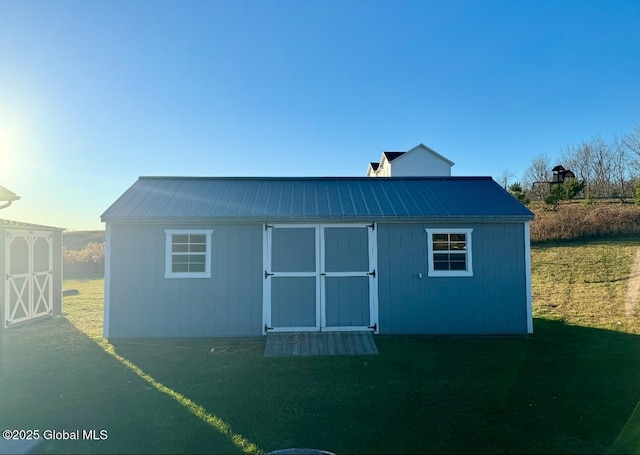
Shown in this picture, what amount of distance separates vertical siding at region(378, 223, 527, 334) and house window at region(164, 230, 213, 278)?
143 inches

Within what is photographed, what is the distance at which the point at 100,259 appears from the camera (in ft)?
64.2

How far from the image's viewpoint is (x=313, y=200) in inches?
326

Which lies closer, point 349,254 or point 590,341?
point 590,341

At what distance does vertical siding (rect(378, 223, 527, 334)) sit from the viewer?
7.49 metres

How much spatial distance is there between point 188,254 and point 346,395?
14.5ft

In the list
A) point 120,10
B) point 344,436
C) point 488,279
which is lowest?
point 344,436

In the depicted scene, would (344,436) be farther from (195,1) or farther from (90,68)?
(90,68)

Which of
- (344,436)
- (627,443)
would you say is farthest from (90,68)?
(627,443)

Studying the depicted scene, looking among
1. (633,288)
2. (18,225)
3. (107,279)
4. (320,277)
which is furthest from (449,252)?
(18,225)

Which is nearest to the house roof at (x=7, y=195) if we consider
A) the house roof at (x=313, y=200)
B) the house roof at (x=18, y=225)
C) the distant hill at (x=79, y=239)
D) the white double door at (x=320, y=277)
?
the house roof at (x=18, y=225)

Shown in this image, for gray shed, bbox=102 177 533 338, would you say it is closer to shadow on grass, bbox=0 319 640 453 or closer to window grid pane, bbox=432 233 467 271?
window grid pane, bbox=432 233 467 271

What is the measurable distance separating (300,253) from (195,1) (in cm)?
586

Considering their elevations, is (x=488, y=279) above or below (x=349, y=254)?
below

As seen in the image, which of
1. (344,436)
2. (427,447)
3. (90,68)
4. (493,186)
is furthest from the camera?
(493,186)
